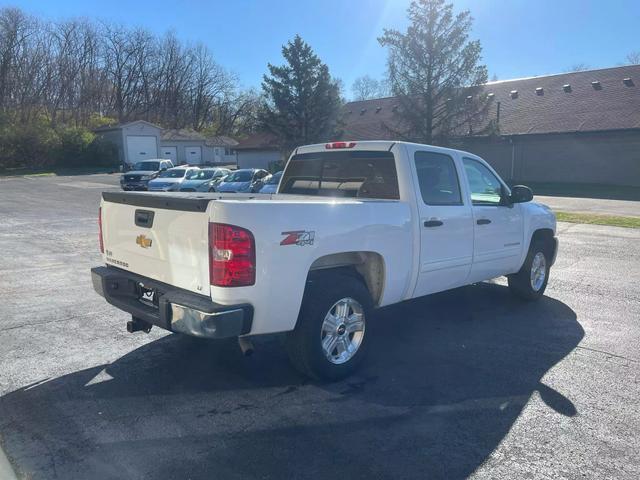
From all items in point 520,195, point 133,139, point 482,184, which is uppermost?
point 133,139

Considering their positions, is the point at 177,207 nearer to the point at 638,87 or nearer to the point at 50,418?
the point at 50,418

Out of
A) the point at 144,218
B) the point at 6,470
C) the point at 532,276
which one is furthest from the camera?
the point at 532,276

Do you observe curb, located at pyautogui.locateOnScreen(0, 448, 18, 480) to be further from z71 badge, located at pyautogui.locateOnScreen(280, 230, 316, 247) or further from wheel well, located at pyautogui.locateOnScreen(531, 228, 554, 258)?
wheel well, located at pyautogui.locateOnScreen(531, 228, 554, 258)

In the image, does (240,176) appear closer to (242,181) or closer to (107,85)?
(242,181)

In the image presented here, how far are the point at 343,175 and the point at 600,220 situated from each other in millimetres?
13137

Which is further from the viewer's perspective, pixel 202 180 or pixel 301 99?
pixel 301 99

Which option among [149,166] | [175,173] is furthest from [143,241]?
[149,166]

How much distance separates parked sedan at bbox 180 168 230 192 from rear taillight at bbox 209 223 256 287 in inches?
900

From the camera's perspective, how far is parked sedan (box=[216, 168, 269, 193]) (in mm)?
23953

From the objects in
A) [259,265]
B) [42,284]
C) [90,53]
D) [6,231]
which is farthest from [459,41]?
[90,53]

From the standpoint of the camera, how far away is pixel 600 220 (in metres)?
15.7

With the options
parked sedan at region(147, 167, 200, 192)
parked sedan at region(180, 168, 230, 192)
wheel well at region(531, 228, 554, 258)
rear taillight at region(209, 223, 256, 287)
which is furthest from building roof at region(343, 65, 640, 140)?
rear taillight at region(209, 223, 256, 287)

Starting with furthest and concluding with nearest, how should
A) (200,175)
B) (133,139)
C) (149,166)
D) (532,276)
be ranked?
(133,139) → (149,166) → (200,175) → (532,276)

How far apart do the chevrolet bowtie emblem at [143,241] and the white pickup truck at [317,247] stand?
16 mm
